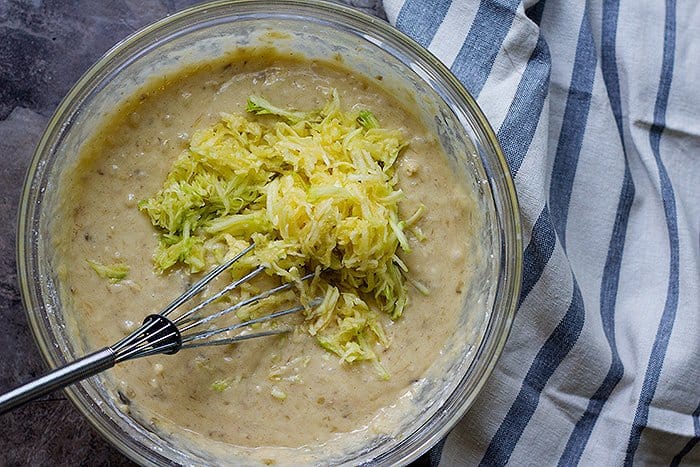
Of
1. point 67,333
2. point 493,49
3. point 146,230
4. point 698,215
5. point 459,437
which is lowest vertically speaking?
point 459,437

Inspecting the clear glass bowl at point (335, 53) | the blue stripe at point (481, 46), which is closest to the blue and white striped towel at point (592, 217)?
the blue stripe at point (481, 46)

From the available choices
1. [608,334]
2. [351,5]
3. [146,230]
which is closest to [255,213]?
[146,230]

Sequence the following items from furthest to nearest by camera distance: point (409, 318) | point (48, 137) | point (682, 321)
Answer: point (682, 321) < point (409, 318) < point (48, 137)

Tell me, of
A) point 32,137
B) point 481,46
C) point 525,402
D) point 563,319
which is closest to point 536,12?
point 481,46

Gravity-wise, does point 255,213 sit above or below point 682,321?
above

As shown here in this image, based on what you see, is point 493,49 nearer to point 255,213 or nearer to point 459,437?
point 255,213

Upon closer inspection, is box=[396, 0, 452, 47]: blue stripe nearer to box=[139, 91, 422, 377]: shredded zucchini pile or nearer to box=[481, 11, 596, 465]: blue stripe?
box=[139, 91, 422, 377]: shredded zucchini pile
